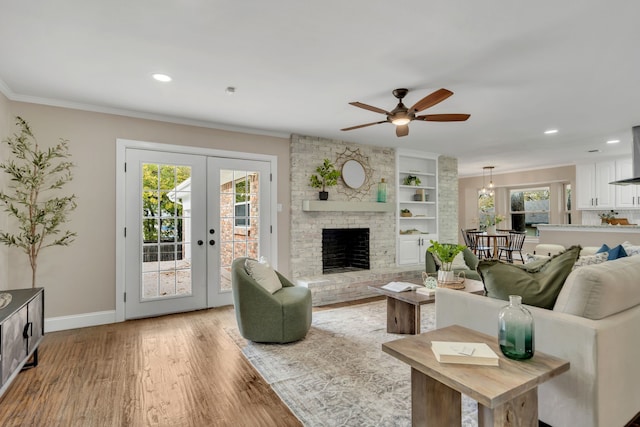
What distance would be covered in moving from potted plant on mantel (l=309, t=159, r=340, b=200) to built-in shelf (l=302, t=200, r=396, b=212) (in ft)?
0.44

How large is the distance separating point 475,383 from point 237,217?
382 cm

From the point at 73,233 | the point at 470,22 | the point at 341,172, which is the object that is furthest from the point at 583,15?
the point at 73,233

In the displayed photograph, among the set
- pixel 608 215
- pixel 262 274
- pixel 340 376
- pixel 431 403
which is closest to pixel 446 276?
pixel 340 376

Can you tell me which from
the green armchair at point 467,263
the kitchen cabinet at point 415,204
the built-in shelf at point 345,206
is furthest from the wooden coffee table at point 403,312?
the kitchen cabinet at point 415,204

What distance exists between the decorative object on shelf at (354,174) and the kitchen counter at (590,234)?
3.48 m

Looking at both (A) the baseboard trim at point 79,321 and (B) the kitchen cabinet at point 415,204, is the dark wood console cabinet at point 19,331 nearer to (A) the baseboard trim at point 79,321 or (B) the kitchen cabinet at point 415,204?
(A) the baseboard trim at point 79,321

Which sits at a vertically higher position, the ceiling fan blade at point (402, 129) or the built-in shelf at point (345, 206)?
the ceiling fan blade at point (402, 129)

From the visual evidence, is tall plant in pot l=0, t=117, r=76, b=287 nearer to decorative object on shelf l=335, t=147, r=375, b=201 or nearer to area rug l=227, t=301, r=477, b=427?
area rug l=227, t=301, r=477, b=427

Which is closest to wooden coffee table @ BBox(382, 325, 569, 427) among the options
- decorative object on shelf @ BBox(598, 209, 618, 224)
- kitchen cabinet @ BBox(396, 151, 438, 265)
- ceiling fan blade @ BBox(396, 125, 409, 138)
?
ceiling fan blade @ BBox(396, 125, 409, 138)

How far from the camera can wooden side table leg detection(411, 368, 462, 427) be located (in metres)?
1.55

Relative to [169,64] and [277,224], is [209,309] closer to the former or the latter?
[277,224]

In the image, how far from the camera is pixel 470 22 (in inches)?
84.7

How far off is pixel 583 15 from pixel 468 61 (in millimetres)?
766

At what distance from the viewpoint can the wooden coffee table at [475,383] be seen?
47.7 inches
